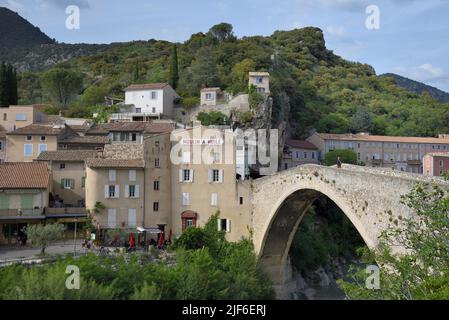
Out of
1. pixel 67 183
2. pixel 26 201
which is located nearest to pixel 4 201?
pixel 26 201

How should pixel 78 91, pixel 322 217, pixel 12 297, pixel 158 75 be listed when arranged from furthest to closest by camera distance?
pixel 78 91 < pixel 158 75 < pixel 322 217 < pixel 12 297

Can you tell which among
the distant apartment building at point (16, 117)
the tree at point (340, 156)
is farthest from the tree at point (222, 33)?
the distant apartment building at point (16, 117)

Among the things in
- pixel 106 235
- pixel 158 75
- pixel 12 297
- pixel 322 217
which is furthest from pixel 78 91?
pixel 12 297

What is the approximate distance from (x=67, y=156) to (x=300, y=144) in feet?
106

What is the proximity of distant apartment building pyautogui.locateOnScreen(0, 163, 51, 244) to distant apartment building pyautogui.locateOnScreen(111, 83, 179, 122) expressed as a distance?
61.4 feet

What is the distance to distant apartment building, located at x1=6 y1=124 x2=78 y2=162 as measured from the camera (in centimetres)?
4244

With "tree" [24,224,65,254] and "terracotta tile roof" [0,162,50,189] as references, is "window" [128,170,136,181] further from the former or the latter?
"tree" [24,224,65,254]

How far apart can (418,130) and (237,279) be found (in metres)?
65.2

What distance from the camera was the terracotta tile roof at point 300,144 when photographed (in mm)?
61344

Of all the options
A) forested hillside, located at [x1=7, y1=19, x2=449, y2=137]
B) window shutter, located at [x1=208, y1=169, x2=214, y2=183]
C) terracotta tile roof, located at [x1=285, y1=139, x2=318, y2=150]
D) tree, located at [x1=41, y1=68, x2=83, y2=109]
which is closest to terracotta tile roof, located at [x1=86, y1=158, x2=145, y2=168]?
window shutter, located at [x1=208, y1=169, x2=214, y2=183]

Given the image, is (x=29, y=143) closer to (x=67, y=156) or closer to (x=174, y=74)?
(x=67, y=156)

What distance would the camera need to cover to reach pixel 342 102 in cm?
9394

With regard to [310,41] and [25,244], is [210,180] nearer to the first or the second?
[25,244]

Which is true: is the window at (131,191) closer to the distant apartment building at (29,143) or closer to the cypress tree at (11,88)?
the distant apartment building at (29,143)
